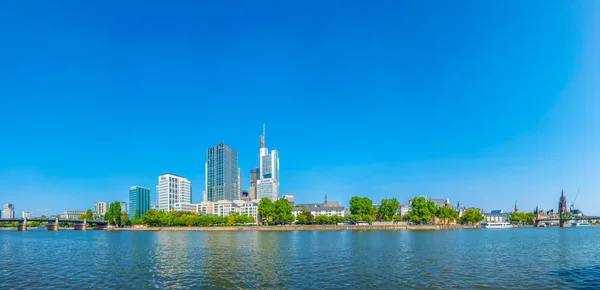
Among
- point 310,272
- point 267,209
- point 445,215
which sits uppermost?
point 310,272

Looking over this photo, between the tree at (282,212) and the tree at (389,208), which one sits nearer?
the tree at (389,208)

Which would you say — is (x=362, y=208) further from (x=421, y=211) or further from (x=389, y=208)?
(x=421, y=211)

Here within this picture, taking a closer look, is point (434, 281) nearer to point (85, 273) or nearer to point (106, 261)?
point (85, 273)

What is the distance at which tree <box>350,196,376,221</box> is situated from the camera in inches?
6772

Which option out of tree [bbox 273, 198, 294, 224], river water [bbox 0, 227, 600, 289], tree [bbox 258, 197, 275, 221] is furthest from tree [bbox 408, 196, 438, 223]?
river water [bbox 0, 227, 600, 289]

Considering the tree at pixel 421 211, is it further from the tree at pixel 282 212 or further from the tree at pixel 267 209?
the tree at pixel 267 209

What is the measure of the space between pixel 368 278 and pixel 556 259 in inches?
1176

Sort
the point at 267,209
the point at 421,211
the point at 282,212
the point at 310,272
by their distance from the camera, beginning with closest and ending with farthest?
the point at 310,272, the point at 421,211, the point at 282,212, the point at 267,209

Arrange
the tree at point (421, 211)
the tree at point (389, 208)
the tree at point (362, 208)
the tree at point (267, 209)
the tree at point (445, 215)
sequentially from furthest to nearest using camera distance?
the tree at point (267, 209), the tree at point (445, 215), the tree at point (389, 208), the tree at point (362, 208), the tree at point (421, 211)

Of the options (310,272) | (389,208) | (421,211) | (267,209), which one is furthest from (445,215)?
(310,272)

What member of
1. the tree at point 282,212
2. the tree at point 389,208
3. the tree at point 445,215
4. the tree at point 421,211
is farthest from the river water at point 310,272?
the tree at point 445,215

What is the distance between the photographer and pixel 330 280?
3244 centimetres

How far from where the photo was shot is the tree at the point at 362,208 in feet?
564

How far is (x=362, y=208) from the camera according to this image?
570 ft
